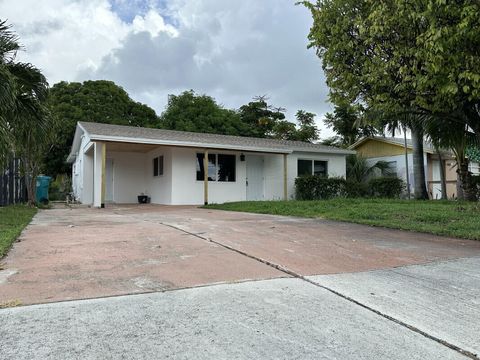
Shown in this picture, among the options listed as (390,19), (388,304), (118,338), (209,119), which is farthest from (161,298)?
(209,119)

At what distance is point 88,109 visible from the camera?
30281mm

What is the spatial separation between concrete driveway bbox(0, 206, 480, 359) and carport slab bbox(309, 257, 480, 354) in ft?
0.05

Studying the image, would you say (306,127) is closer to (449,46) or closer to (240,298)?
(449,46)

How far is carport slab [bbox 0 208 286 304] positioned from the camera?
3.76m

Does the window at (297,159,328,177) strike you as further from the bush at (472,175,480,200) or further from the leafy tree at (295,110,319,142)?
the leafy tree at (295,110,319,142)

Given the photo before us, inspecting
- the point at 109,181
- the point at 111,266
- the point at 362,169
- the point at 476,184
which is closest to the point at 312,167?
the point at 362,169

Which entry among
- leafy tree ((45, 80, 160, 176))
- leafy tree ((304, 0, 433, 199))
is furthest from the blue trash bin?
leafy tree ((304, 0, 433, 199))

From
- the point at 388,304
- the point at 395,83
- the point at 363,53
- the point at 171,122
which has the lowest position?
the point at 388,304

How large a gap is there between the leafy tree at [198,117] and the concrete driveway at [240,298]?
2872 cm

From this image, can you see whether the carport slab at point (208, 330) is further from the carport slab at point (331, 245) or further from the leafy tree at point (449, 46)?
the leafy tree at point (449, 46)

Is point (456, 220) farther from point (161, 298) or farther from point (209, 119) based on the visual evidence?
point (209, 119)

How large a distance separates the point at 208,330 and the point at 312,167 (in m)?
18.1

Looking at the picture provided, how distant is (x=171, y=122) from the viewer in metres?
35.0

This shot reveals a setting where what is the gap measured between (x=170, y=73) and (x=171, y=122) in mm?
8794
